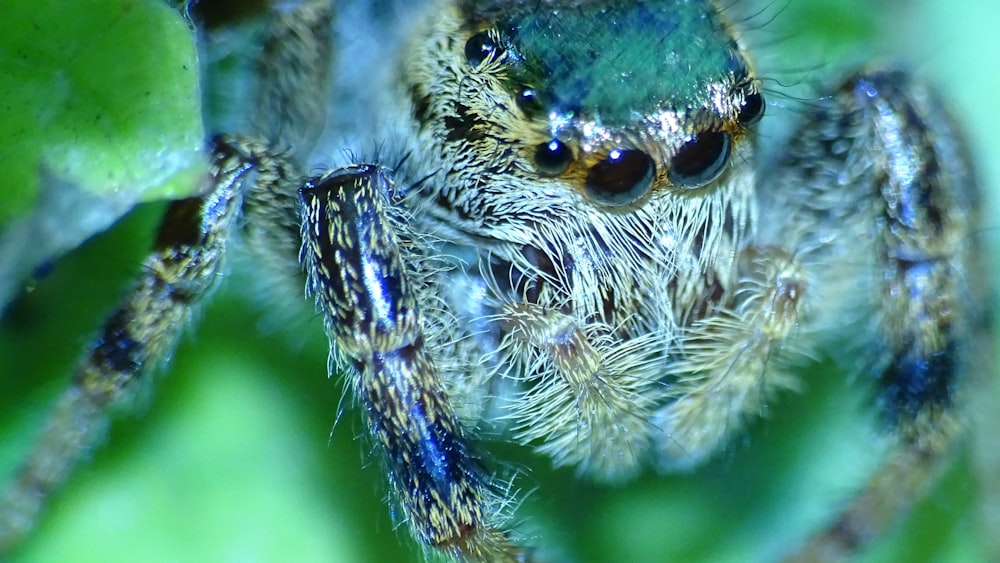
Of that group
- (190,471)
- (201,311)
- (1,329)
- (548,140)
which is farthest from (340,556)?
(548,140)

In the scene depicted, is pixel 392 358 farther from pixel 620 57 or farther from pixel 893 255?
pixel 893 255

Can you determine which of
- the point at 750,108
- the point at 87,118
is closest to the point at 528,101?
the point at 750,108

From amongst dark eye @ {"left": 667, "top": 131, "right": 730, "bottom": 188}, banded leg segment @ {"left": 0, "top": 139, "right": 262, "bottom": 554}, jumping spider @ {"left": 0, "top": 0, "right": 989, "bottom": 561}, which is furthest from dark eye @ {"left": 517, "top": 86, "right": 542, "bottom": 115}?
banded leg segment @ {"left": 0, "top": 139, "right": 262, "bottom": 554}

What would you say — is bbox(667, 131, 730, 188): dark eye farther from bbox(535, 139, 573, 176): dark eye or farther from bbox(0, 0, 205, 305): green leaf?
bbox(0, 0, 205, 305): green leaf

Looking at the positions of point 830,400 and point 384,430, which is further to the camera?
point 830,400

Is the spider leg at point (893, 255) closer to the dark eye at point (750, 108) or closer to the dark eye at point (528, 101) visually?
the dark eye at point (750, 108)

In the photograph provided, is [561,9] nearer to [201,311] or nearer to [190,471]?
[201,311]
